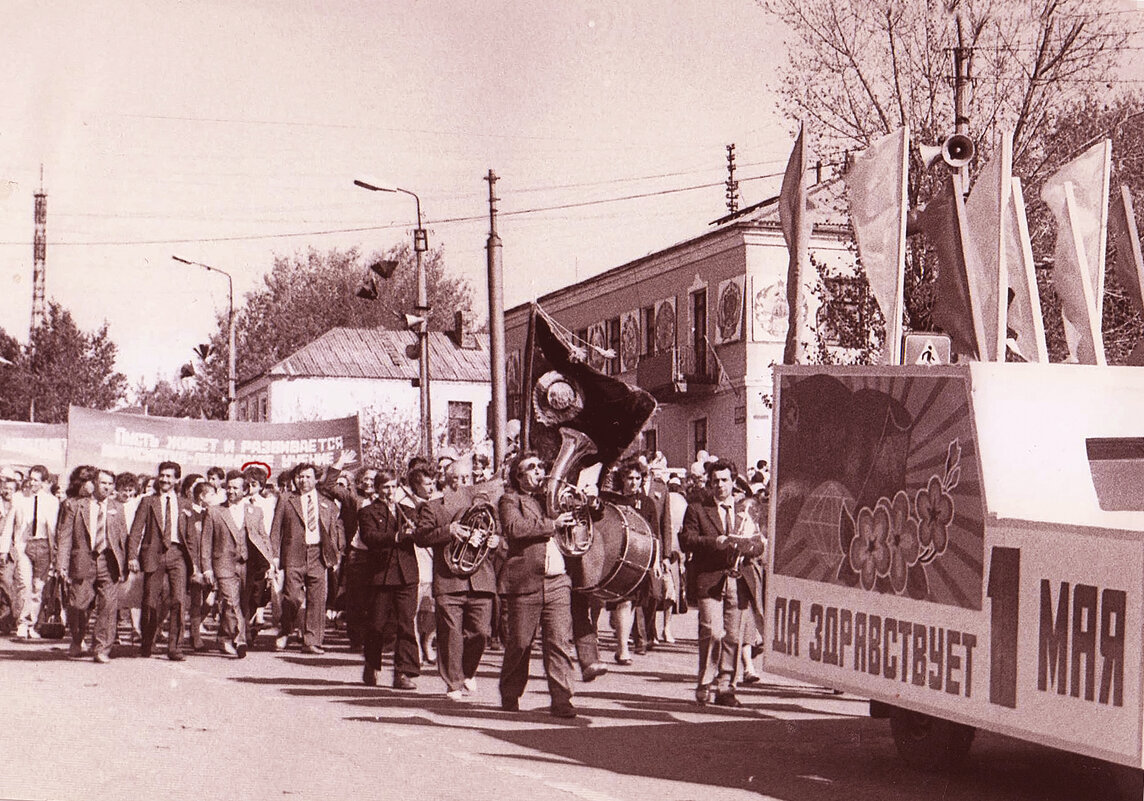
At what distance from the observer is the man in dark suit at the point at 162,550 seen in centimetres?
1698

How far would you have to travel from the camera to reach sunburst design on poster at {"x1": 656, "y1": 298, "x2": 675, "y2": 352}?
48.5 meters

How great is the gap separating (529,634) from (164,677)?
14.5 feet

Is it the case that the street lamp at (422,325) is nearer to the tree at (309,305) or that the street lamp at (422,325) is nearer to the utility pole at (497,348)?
the utility pole at (497,348)

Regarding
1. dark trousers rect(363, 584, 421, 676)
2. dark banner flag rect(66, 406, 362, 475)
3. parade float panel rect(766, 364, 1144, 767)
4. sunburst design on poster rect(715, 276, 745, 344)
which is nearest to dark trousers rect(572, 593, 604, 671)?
dark trousers rect(363, 584, 421, 676)

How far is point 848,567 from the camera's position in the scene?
937 centimetres

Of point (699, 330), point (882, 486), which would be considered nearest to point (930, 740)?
point (882, 486)

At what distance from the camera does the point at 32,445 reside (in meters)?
29.1

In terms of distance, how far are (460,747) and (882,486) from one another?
10.6ft

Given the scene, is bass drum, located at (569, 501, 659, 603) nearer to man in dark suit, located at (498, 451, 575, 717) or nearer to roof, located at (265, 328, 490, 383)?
man in dark suit, located at (498, 451, 575, 717)

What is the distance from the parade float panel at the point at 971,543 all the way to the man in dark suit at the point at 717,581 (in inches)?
105

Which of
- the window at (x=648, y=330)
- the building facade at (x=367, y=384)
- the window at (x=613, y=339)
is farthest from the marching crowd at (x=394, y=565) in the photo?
the building facade at (x=367, y=384)

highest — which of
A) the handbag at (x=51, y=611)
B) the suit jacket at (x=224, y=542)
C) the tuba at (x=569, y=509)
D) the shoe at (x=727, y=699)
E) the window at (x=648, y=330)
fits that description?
the window at (x=648, y=330)

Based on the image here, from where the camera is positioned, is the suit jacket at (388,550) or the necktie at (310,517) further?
the necktie at (310,517)

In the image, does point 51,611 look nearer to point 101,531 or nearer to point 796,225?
point 101,531
